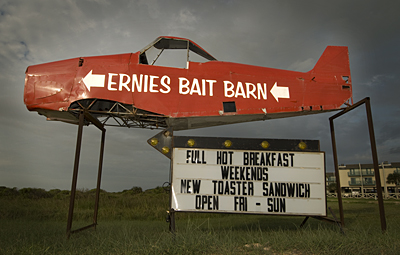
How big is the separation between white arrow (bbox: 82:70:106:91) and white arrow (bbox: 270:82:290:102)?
508 cm

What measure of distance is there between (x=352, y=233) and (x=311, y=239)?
66.4 inches

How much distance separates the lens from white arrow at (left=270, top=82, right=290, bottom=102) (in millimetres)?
7852

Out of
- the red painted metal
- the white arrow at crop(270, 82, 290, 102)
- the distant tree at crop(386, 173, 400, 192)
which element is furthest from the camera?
the distant tree at crop(386, 173, 400, 192)

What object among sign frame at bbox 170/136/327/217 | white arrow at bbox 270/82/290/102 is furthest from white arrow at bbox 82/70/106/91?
white arrow at bbox 270/82/290/102

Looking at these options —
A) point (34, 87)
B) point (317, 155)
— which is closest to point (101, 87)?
point (34, 87)

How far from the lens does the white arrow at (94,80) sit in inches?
285

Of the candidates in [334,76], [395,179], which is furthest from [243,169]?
[395,179]

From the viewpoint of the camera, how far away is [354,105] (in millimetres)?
7590

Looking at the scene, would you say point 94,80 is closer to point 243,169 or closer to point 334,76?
point 243,169

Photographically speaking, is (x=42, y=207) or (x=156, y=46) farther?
(x=42, y=207)

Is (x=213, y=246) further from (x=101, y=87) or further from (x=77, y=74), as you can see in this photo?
(x=77, y=74)

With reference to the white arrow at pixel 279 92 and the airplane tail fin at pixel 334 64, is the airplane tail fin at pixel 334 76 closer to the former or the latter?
the airplane tail fin at pixel 334 64

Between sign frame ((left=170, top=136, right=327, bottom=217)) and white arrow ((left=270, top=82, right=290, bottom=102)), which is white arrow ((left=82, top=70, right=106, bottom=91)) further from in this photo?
white arrow ((left=270, top=82, right=290, bottom=102))

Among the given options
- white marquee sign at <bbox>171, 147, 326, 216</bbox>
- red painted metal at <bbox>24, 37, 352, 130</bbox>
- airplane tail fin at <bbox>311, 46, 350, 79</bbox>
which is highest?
airplane tail fin at <bbox>311, 46, 350, 79</bbox>
